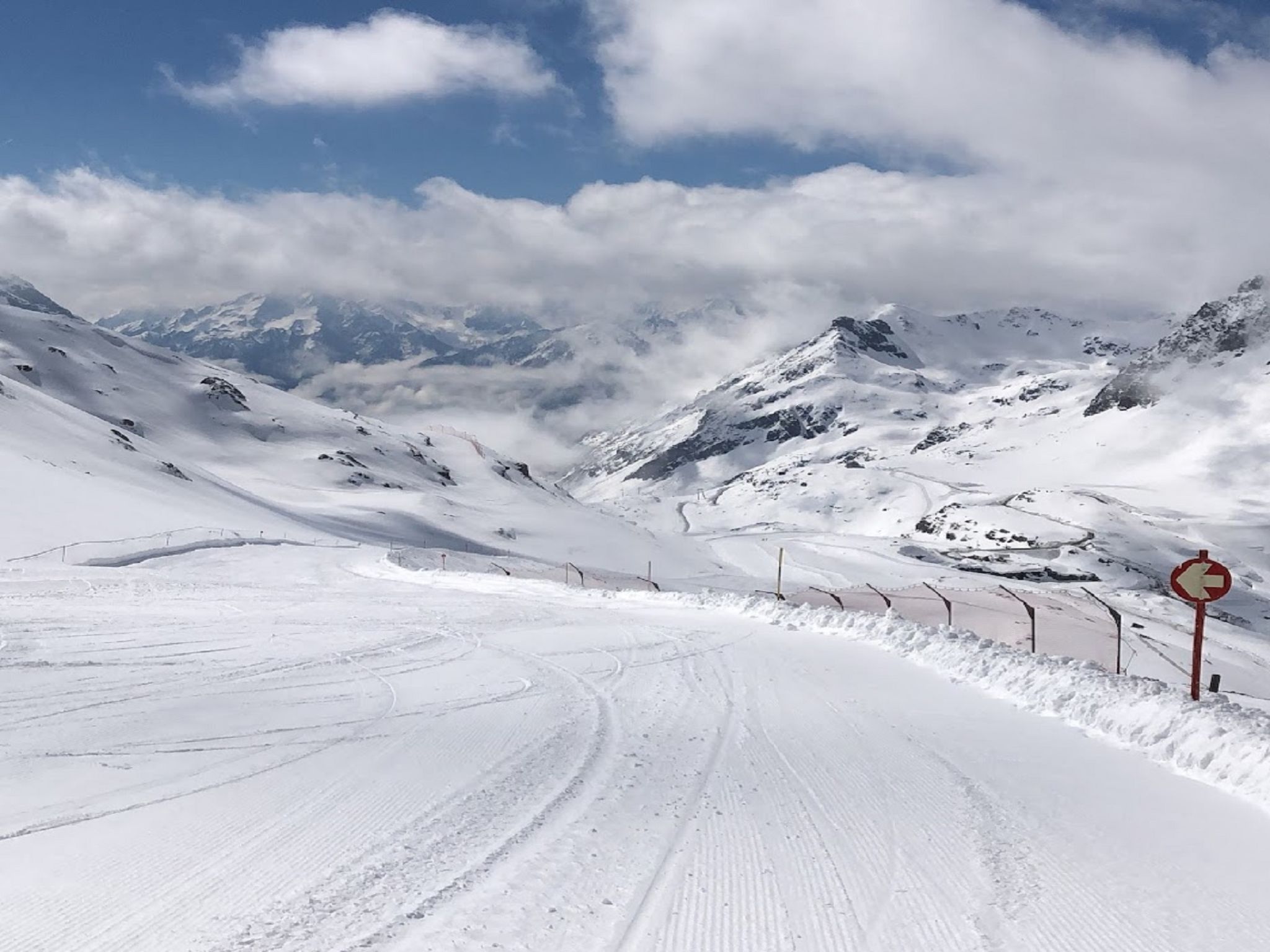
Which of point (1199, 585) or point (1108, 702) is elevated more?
point (1199, 585)

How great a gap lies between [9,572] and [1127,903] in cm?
3302

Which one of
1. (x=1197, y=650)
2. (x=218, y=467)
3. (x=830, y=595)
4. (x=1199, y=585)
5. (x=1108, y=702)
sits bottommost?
(x=1108, y=702)

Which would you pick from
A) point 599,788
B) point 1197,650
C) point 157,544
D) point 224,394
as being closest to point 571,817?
point 599,788

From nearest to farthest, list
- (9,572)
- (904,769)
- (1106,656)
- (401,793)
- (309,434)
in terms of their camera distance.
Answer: (401,793)
(904,769)
(1106,656)
(9,572)
(309,434)

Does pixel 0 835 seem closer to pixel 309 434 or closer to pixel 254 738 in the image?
pixel 254 738

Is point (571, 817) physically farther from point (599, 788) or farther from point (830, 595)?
point (830, 595)

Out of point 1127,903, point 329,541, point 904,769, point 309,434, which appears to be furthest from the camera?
point 309,434

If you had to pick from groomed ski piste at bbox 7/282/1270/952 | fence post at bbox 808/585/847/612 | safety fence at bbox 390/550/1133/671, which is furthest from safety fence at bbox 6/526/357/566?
fence post at bbox 808/585/847/612

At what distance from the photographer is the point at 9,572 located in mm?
29656

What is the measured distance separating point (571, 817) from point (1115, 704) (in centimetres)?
792

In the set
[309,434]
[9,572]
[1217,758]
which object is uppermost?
[309,434]

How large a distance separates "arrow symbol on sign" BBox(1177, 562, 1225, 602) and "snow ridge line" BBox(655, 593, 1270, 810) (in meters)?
1.27

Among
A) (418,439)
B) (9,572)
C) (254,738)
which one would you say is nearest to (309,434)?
(418,439)

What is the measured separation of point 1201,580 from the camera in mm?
11734
